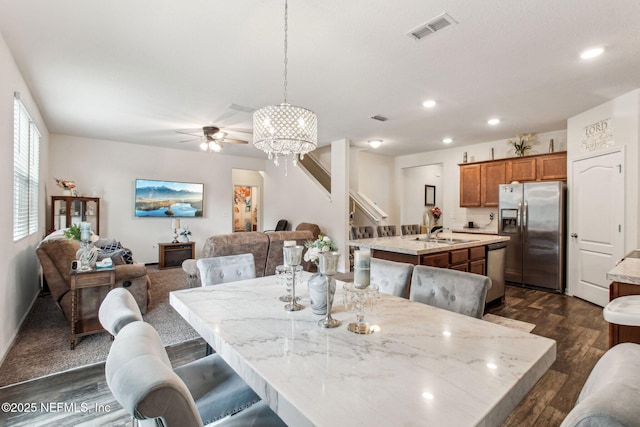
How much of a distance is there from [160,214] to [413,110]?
5961mm

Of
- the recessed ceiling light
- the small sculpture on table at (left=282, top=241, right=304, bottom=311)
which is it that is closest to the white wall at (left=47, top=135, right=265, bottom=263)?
the small sculpture on table at (left=282, top=241, right=304, bottom=311)

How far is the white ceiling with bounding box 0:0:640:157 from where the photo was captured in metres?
2.20

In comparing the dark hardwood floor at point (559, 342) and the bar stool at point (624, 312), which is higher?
the bar stool at point (624, 312)

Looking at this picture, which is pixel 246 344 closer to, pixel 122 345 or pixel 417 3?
pixel 122 345

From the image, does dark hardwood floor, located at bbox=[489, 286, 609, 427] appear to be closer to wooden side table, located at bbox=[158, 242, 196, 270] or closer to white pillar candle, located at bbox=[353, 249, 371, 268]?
white pillar candle, located at bbox=[353, 249, 371, 268]

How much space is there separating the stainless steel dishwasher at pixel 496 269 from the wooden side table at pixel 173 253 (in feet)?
19.2

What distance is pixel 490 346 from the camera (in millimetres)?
1184

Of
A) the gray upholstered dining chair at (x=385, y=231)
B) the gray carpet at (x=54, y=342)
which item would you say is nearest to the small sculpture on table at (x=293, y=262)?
the gray carpet at (x=54, y=342)

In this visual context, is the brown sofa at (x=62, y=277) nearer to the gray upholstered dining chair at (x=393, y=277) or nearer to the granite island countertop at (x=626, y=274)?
the gray upholstered dining chair at (x=393, y=277)

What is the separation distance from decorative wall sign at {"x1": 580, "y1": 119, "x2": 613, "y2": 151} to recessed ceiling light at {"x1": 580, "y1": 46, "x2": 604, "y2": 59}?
178cm

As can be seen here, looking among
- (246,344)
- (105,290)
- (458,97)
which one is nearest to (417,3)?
(458,97)

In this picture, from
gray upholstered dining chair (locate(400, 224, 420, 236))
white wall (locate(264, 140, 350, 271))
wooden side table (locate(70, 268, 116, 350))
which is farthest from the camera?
white wall (locate(264, 140, 350, 271))

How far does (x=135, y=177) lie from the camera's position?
22.5 ft

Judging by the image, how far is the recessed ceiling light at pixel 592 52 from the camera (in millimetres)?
2674
